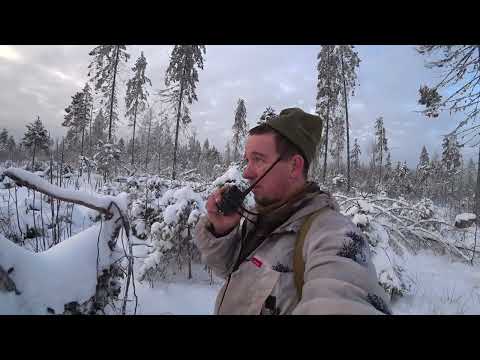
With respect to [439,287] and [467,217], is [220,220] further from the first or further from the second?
[467,217]

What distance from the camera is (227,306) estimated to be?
4.81 feet

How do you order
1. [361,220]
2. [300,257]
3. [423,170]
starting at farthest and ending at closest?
[423,170] → [361,220] → [300,257]

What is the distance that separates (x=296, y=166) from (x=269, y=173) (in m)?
0.17

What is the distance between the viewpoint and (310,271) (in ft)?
3.50

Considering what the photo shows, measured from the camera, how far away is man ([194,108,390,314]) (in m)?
0.94

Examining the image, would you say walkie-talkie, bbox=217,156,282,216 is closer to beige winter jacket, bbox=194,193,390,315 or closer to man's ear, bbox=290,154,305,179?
man's ear, bbox=290,154,305,179

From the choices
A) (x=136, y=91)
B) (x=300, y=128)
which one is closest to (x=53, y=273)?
(x=300, y=128)

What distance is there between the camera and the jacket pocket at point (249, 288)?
126 cm

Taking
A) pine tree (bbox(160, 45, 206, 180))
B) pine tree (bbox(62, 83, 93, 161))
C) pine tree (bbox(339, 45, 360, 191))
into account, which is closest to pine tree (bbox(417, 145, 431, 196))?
pine tree (bbox(339, 45, 360, 191))

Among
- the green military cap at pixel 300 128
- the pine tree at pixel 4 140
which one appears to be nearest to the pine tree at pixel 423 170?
the green military cap at pixel 300 128

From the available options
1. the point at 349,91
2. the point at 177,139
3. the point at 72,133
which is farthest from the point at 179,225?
the point at 72,133

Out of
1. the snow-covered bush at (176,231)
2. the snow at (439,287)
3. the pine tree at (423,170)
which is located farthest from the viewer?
the pine tree at (423,170)

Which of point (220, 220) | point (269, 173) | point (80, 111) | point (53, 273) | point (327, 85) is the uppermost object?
point (80, 111)

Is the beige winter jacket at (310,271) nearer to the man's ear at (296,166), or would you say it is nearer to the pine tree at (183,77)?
the man's ear at (296,166)
